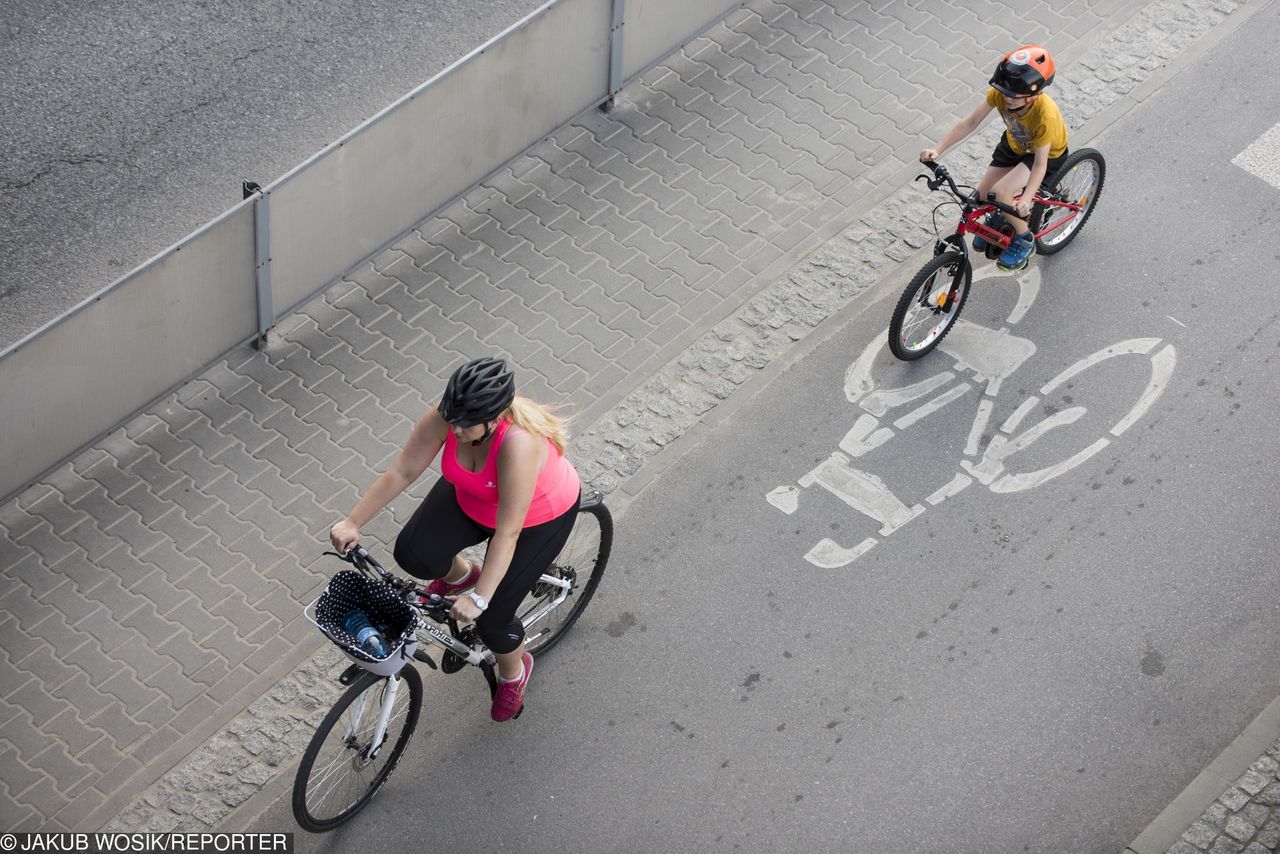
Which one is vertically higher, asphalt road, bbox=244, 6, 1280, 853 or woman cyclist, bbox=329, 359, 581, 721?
woman cyclist, bbox=329, 359, 581, 721

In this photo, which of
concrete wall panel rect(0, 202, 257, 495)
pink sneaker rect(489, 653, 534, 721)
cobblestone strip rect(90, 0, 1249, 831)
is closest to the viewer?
pink sneaker rect(489, 653, 534, 721)

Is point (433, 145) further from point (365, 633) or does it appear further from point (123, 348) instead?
point (365, 633)

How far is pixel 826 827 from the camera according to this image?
678cm

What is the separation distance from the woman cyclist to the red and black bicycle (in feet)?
9.83

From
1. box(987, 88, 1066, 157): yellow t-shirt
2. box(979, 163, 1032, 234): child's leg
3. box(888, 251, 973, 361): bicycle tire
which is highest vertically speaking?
box(987, 88, 1066, 157): yellow t-shirt

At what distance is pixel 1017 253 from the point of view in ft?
29.2

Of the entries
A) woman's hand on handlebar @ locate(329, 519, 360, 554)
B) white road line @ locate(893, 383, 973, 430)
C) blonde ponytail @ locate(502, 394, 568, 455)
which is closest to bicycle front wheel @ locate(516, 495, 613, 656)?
blonde ponytail @ locate(502, 394, 568, 455)

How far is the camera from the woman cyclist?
5.82m

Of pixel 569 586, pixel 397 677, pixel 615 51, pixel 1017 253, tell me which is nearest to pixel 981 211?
pixel 1017 253

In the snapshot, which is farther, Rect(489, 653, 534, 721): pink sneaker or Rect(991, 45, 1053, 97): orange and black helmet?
Rect(991, 45, 1053, 97): orange and black helmet

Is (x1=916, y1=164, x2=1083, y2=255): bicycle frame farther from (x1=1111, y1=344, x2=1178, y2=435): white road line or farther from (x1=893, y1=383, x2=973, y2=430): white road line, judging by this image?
(x1=1111, y1=344, x2=1178, y2=435): white road line

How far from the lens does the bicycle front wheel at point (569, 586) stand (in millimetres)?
7129

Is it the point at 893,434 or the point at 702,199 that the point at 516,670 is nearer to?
the point at 893,434

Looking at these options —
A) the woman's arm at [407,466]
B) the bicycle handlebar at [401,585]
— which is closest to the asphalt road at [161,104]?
the woman's arm at [407,466]
